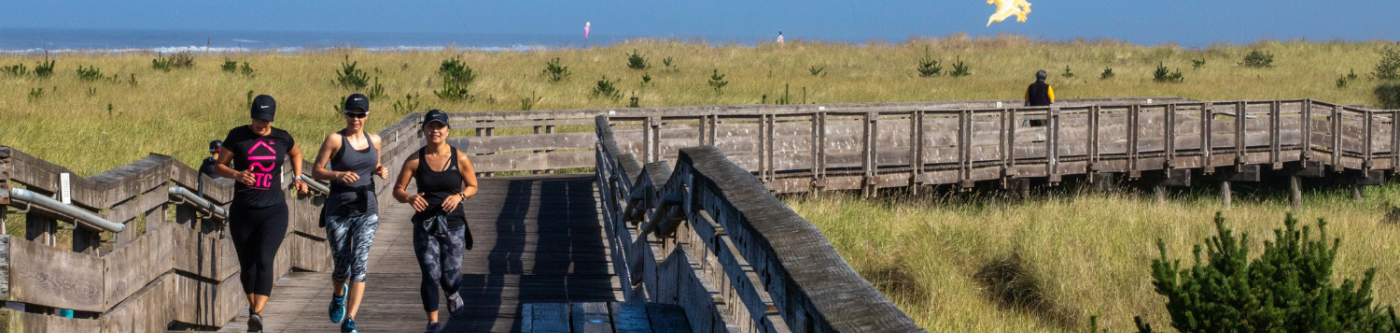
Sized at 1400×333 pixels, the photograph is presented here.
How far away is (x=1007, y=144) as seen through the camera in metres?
17.6

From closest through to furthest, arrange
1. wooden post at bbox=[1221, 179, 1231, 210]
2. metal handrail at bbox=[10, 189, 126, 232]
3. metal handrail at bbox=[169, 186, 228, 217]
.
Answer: metal handrail at bbox=[10, 189, 126, 232], metal handrail at bbox=[169, 186, 228, 217], wooden post at bbox=[1221, 179, 1231, 210]

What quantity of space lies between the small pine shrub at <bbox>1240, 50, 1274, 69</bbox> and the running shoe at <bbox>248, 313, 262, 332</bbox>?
48.3 m

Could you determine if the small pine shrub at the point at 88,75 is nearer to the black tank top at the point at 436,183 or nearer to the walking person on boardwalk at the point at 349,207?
A: the walking person on boardwalk at the point at 349,207

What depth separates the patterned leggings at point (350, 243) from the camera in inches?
266

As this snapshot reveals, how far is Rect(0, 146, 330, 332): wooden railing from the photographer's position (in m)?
4.96

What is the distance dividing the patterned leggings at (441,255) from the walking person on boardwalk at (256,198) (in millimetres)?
783

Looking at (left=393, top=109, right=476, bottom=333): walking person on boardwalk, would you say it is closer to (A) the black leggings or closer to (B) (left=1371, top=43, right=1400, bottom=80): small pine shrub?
(A) the black leggings

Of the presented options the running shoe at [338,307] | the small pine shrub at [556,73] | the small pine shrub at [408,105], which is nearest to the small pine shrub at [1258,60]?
the small pine shrub at [556,73]

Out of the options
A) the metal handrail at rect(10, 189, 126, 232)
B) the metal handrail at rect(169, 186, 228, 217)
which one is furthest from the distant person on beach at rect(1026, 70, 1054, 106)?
the metal handrail at rect(10, 189, 126, 232)

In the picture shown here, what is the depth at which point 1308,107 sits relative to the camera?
19.8 metres

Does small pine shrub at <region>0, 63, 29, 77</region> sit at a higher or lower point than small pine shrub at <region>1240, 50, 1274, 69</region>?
lower

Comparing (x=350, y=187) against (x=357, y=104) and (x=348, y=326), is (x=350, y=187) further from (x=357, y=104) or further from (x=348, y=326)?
(x=348, y=326)

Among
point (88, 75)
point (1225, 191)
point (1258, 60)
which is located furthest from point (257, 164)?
point (1258, 60)

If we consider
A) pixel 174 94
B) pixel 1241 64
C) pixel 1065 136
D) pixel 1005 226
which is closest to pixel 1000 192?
pixel 1065 136
